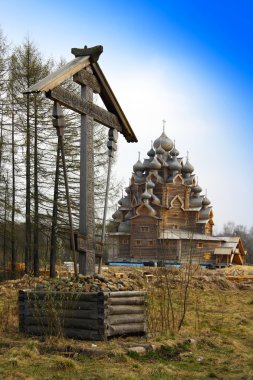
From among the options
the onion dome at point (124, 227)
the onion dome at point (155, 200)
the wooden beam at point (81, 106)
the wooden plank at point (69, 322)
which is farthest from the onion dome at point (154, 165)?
the wooden plank at point (69, 322)

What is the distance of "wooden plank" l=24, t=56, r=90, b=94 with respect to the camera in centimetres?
715

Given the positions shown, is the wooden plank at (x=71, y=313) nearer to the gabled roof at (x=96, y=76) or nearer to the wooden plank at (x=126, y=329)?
the wooden plank at (x=126, y=329)

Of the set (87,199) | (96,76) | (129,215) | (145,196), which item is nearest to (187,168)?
(145,196)

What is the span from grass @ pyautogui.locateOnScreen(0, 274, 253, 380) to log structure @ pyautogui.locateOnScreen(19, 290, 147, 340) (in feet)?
0.66

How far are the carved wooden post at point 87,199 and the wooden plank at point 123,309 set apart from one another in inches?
39.1

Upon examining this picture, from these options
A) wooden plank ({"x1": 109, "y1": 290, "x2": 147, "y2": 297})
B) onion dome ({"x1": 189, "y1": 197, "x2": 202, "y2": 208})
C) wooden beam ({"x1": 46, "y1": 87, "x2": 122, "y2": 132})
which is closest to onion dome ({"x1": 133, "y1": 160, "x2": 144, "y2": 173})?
onion dome ({"x1": 189, "y1": 197, "x2": 202, "y2": 208})

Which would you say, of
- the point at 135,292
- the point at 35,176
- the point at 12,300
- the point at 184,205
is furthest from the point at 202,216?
the point at 135,292

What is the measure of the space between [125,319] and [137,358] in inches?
41.3

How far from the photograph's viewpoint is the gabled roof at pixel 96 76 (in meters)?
7.29

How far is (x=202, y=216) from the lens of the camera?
45.1m

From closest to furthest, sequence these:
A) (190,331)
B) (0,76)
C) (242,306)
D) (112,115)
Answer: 1. (190,331)
2. (112,115)
3. (242,306)
4. (0,76)

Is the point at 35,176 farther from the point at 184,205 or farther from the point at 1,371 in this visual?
the point at 184,205

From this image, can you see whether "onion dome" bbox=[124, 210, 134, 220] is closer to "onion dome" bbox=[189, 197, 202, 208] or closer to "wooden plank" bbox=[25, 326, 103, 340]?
"onion dome" bbox=[189, 197, 202, 208]

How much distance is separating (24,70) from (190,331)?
1583 centimetres
